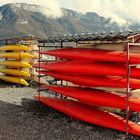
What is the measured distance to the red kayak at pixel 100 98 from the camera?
1134cm

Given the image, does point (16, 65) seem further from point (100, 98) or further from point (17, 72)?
point (100, 98)

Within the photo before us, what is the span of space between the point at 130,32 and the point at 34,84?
11881 millimetres

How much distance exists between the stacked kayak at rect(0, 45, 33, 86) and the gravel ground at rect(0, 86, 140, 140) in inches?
257

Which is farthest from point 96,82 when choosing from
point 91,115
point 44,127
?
point 44,127

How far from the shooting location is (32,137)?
36.6ft

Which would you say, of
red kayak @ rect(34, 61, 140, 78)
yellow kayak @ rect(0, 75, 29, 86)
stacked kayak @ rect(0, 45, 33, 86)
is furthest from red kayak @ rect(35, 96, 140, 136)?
stacked kayak @ rect(0, 45, 33, 86)

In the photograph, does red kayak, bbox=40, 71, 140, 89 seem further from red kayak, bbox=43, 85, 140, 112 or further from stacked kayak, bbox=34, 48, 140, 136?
red kayak, bbox=43, 85, 140, 112

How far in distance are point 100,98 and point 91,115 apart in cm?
69

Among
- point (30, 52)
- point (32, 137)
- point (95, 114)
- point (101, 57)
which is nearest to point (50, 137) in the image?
point (32, 137)

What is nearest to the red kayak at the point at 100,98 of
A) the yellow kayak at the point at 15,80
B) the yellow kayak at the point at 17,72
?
the yellow kayak at the point at 15,80

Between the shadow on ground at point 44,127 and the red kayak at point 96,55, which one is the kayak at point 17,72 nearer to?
the shadow on ground at point 44,127

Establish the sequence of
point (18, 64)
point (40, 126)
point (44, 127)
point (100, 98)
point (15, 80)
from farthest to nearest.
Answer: point (15, 80) < point (18, 64) < point (40, 126) < point (44, 127) < point (100, 98)

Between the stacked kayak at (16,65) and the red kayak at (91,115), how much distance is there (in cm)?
826

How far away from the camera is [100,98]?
12.1 m
